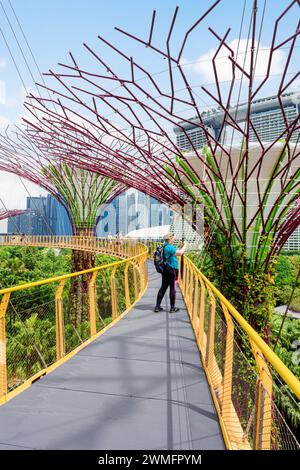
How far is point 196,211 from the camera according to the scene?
9.00m

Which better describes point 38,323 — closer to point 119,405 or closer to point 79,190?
point 119,405

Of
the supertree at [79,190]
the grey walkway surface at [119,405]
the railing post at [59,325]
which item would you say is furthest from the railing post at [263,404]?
the supertree at [79,190]

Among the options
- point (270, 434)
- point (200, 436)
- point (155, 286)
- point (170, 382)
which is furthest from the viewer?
point (155, 286)

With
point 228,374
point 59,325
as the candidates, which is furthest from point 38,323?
point 228,374

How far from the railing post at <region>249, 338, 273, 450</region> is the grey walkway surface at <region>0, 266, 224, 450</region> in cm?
69

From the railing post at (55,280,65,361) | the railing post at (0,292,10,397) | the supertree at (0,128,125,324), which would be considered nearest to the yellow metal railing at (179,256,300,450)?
the railing post at (55,280,65,361)

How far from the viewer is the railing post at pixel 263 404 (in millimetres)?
2264

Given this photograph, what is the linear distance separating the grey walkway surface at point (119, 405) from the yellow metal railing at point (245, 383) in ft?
0.59

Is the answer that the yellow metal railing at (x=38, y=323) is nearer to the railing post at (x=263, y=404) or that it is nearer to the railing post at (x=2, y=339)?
the railing post at (x=2, y=339)

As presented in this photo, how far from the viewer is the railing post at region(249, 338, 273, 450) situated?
226cm

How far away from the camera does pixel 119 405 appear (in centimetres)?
Answer: 370
